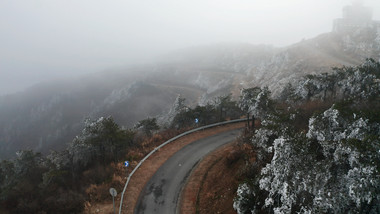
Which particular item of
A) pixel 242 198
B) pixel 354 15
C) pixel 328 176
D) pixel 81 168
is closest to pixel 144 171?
pixel 81 168

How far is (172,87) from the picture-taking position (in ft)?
420

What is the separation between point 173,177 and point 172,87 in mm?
109438

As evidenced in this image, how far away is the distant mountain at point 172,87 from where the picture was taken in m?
64.4

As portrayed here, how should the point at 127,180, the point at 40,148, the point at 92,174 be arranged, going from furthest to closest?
the point at 40,148 → the point at 92,174 → the point at 127,180

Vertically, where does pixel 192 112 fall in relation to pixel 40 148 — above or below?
above

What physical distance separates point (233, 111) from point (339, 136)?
25.8m

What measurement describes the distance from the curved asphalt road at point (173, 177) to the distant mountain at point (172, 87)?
35718 mm

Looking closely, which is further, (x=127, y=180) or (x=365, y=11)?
(x=365, y=11)

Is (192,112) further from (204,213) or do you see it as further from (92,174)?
(204,213)

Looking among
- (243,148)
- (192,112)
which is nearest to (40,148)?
(192,112)

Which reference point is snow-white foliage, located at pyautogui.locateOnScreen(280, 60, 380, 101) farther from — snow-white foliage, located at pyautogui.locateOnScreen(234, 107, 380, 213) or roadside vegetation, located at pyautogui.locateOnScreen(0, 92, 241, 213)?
roadside vegetation, located at pyautogui.locateOnScreen(0, 92, 241, 213)

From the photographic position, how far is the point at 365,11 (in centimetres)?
8888

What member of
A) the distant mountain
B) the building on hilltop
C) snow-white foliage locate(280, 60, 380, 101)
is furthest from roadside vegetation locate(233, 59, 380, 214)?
the building on hilltop

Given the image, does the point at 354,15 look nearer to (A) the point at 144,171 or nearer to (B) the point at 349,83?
(B) the point at 349,83
